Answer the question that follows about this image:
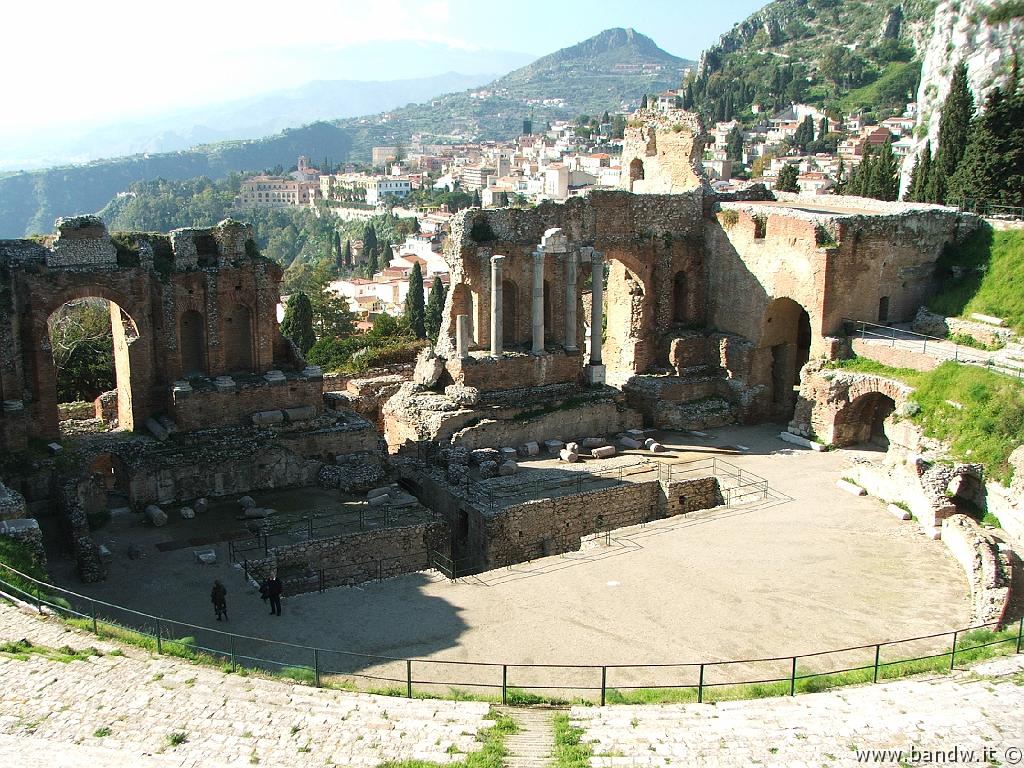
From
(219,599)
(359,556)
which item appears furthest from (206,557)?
(359,556)

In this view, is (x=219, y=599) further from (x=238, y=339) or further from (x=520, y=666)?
(x=238, y=339)

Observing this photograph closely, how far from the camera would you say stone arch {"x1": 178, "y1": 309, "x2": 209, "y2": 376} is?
1016 inches

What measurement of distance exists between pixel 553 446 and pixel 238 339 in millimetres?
8793

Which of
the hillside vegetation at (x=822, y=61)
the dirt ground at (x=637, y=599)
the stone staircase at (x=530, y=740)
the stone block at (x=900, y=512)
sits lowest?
the dirt ground at (x=637, y=599)

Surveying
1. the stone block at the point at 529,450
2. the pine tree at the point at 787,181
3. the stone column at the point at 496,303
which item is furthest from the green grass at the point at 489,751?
the pine tree at the point at 787,181

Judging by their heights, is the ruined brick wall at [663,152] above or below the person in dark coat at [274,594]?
above

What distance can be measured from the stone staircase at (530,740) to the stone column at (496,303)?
15.3m

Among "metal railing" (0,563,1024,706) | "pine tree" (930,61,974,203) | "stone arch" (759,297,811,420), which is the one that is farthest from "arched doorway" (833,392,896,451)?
"pine tree" (930,61,974,203)

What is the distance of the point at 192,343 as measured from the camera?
26.1 metres

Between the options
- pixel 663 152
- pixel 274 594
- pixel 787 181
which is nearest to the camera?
pixel 274 594

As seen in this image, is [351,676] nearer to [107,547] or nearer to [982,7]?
[107,547]

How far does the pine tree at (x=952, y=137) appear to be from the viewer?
132 feet

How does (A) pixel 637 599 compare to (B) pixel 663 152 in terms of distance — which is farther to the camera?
(B) pixel 663 152
